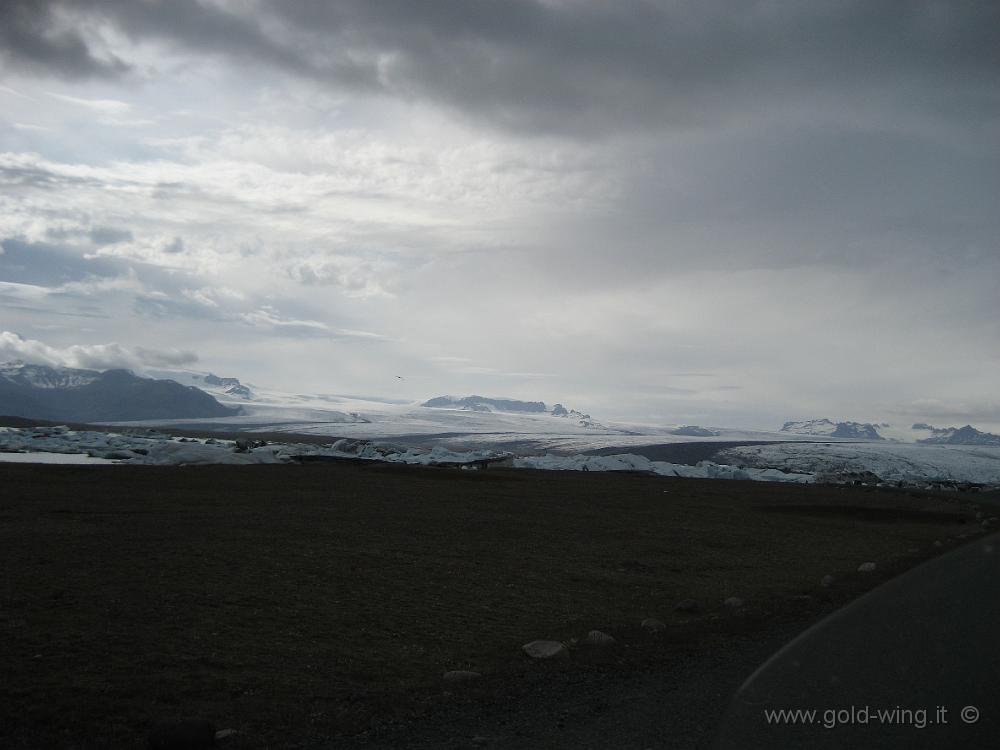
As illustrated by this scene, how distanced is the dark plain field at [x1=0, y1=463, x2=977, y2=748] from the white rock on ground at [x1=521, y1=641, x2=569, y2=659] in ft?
0.73

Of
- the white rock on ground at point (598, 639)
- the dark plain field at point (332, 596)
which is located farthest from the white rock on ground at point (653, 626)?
the white rock on ground at point (598, 639)

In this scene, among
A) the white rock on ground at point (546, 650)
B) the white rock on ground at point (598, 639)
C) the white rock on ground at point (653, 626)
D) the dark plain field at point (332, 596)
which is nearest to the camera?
the dark plain field at point (332, 596)

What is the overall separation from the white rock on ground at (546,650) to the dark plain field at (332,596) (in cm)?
22

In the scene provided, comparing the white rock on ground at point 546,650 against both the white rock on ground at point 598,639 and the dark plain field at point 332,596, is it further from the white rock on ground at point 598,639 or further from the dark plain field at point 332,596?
the white rock on ground at point 598,639

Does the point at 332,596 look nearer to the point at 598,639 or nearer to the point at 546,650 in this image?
the point at 546,650

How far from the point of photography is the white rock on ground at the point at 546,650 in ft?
32.5

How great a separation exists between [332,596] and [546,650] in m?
4.84

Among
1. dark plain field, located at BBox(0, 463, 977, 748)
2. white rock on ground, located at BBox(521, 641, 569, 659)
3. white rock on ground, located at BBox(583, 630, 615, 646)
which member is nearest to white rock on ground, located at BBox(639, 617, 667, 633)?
dark plain field, located at BBox(0, 463, 977, 748)

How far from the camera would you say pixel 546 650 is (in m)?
10.0

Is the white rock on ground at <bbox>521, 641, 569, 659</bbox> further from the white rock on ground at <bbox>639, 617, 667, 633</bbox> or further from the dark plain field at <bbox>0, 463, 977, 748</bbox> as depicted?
the white rock on ground at <bbox>639, 617, 667, 633</bbox>

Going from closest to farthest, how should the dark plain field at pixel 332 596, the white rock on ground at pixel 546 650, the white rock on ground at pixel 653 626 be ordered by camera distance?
1. the dark plain field at pixel 332 596
2. the white rock on ground at pixel 546 650
3. the white rock on ground at pixel 653 626

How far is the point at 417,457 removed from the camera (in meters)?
78.3

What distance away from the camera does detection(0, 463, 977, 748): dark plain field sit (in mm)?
7941

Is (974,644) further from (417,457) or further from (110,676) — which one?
(417,457)
